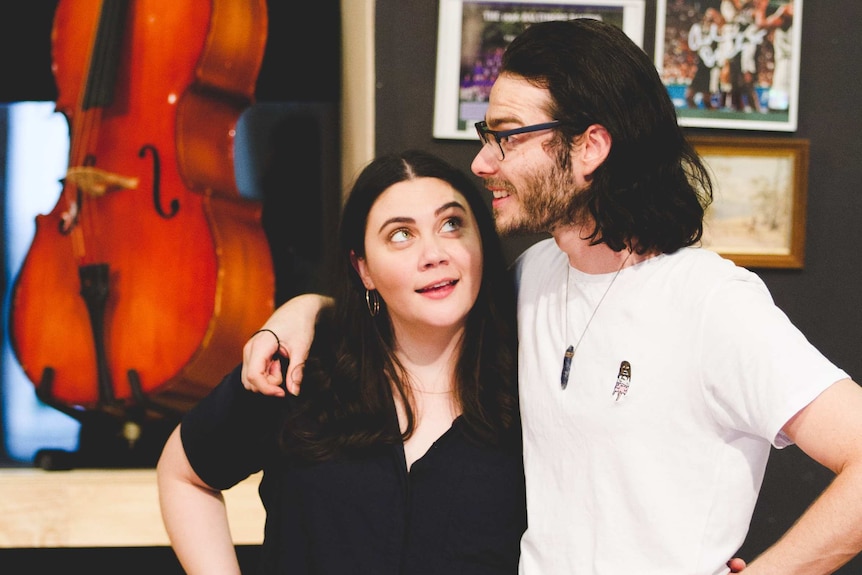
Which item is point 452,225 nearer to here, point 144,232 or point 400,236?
point 400,236

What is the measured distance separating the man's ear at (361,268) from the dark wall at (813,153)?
0.34m

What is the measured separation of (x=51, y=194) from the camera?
1.81 meters

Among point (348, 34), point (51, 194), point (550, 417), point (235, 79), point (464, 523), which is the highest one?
point (348, 34)

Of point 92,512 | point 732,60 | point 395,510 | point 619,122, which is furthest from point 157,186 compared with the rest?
point 732,60

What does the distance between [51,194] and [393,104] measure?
822 millimetres

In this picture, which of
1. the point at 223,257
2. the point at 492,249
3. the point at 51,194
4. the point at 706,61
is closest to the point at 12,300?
the point at 51,194

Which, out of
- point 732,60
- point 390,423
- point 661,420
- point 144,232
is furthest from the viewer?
point 732,60

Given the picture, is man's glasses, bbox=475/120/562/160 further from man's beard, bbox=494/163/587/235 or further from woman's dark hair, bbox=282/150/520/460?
woman's dark hair, bbox=282/150/520/460

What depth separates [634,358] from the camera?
1100 millimetres

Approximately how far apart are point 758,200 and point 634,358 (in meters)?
0.85

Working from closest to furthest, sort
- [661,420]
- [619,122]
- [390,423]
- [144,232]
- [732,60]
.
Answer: [661,420] → [619,122] → [390,423] → [144,232] → [732,60]

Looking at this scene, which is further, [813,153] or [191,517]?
[813,153]

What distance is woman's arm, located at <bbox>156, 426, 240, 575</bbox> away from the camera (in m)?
1.40

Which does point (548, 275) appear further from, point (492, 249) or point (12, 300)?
point (12, 300)
